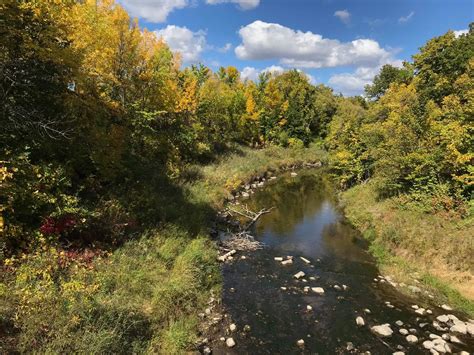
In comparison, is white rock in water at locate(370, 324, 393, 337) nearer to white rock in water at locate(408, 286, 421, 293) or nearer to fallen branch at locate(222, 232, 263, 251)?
white rock in water at locate(408, 286, 421, 293)

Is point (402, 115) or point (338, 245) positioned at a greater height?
point (402, 115)

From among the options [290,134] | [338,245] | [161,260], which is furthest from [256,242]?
[290,134]

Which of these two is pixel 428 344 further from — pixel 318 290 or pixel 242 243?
pixel 242 243

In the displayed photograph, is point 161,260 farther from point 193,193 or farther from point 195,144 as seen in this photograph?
point 195,144

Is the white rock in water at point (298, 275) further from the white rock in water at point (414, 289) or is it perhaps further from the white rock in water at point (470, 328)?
the white rock in water at point (470, 328)

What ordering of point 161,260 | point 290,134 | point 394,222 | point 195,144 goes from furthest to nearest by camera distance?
point 290,134, point 195,144, point 394,222, point 161,260

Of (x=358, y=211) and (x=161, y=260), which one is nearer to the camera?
(x=161, y=260)

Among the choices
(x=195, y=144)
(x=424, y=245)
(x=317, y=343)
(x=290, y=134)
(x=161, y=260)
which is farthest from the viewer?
(x=290, y=134)

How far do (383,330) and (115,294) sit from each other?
29.1ft

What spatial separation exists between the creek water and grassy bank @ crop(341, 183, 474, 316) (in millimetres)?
893

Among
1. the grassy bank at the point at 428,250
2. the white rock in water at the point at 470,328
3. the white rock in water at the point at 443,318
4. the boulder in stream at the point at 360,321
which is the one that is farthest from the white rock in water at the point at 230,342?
the grassy bank at the point at 428,250

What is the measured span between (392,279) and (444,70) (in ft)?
107

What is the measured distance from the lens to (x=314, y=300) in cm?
1347

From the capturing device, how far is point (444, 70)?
3809cm
